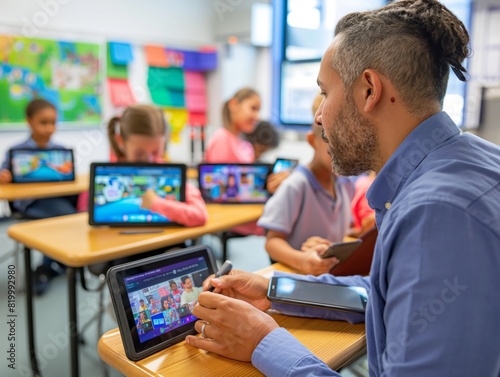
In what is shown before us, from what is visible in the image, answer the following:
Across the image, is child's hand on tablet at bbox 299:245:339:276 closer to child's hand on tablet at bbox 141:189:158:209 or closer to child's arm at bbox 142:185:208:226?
child's arm at bbox 142:185:208:226

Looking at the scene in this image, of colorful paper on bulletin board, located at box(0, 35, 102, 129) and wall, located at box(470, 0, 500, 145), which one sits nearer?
wall, located at box(470, 0, 500, 145)

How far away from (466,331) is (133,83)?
16.7ft

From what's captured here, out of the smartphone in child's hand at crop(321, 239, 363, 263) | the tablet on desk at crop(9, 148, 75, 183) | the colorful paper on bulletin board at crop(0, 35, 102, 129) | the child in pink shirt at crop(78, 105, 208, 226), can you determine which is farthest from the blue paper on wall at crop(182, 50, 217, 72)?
the smartphone in child's hand at crop(321, 239, 363, 263)

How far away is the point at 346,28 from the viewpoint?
A: 892 mm

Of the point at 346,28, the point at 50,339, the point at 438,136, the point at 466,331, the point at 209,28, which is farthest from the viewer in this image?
the point at 209,28

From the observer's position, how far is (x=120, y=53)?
4.96m

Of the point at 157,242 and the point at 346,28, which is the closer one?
the point at 346,28

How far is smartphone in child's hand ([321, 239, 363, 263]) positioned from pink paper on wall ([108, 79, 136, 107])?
4.24m

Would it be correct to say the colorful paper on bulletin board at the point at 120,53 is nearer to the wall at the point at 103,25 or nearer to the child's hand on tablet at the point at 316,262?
the wall at the point at 103,25

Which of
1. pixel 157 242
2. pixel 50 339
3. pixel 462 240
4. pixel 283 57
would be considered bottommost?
pixel 50 339

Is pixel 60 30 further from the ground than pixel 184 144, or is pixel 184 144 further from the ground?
pixel 60 30

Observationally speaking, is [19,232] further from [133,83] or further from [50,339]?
[133,83]

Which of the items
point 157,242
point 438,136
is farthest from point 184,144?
point 438,136

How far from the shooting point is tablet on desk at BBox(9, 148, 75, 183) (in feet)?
9.75
